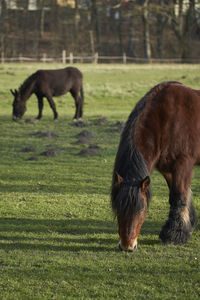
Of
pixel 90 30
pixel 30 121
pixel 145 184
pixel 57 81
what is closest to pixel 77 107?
pixel 57 81

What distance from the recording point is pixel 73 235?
602cm

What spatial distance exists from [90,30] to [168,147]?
4197 centimetres

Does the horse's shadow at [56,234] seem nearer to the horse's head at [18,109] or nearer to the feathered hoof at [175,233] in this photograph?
the feathered hoof at [175,233]

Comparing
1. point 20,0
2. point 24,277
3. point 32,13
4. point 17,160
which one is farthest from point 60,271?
point 32,13

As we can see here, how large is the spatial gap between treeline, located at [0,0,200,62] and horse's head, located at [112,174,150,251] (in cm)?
3622

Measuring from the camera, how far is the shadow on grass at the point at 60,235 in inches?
219

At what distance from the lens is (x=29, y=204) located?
24.5 ft

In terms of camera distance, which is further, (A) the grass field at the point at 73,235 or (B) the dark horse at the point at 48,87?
(B) the dark horse at the point at 48,87

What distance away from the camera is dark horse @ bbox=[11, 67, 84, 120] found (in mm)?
17266

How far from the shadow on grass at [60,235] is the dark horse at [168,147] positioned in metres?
0.54

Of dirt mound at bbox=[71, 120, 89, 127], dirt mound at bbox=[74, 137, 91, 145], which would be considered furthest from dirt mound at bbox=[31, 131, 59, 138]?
dirt mound at bbox=[71, 120, 89, 127]

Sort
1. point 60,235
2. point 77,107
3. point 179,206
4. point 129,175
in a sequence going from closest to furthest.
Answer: point 129,175 → point 179,206 → point 60,235 → point 77,107

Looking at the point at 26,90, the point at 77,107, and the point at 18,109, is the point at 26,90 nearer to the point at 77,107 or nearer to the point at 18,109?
the point at 18,109

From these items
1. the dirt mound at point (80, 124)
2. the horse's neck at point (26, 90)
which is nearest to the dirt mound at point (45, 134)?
the dirt mound at point (80, 124)
